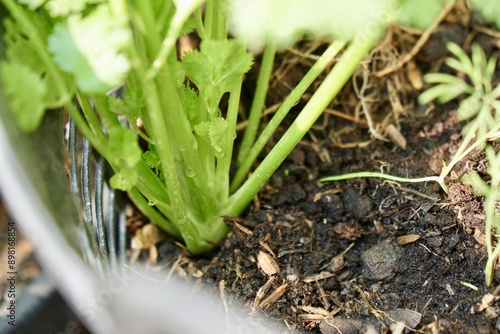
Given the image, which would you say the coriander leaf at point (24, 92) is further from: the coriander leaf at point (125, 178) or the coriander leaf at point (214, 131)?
the coriander leaf at point (214, 131)

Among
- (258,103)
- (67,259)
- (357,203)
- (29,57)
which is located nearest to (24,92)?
(29,57)

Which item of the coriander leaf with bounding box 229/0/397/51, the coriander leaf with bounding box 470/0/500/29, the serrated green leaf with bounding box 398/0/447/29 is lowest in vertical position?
the coriander leaf with bounding box 470/0/500/29

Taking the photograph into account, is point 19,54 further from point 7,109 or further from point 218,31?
point 218,31

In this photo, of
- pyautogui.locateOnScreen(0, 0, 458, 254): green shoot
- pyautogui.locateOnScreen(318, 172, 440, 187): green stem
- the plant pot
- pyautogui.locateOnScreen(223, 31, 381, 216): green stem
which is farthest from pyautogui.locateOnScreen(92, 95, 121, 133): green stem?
pyautogui.locateOnScreen(318, 172, 440, 187): green stem

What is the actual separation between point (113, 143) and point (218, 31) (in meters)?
0.24

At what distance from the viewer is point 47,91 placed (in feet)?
2.39

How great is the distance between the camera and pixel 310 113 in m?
0.88

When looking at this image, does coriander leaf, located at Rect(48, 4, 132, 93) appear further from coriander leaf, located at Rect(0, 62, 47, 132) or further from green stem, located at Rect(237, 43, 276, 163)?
green stem, located at Rect(237, 43, 276, 163)

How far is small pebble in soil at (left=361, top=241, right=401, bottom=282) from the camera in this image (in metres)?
0.97

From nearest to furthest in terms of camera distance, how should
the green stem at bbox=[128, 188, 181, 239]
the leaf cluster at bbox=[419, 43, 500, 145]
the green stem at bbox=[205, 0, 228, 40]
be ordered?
the green stem at bbox=[205, 0, 228, 40]
the green stem at bbox=[128, 188, 181, 239]
the leaf cluster at bbox=[419, 43, 500, 145]

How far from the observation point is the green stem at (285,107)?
2.81ft

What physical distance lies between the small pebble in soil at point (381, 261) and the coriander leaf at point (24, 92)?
0.58m

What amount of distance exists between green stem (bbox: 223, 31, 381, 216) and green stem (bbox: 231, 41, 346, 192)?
21mm

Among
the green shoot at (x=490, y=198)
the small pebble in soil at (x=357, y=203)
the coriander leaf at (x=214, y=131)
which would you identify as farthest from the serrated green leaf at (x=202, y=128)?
the green shoot at (x=490, y=198)
